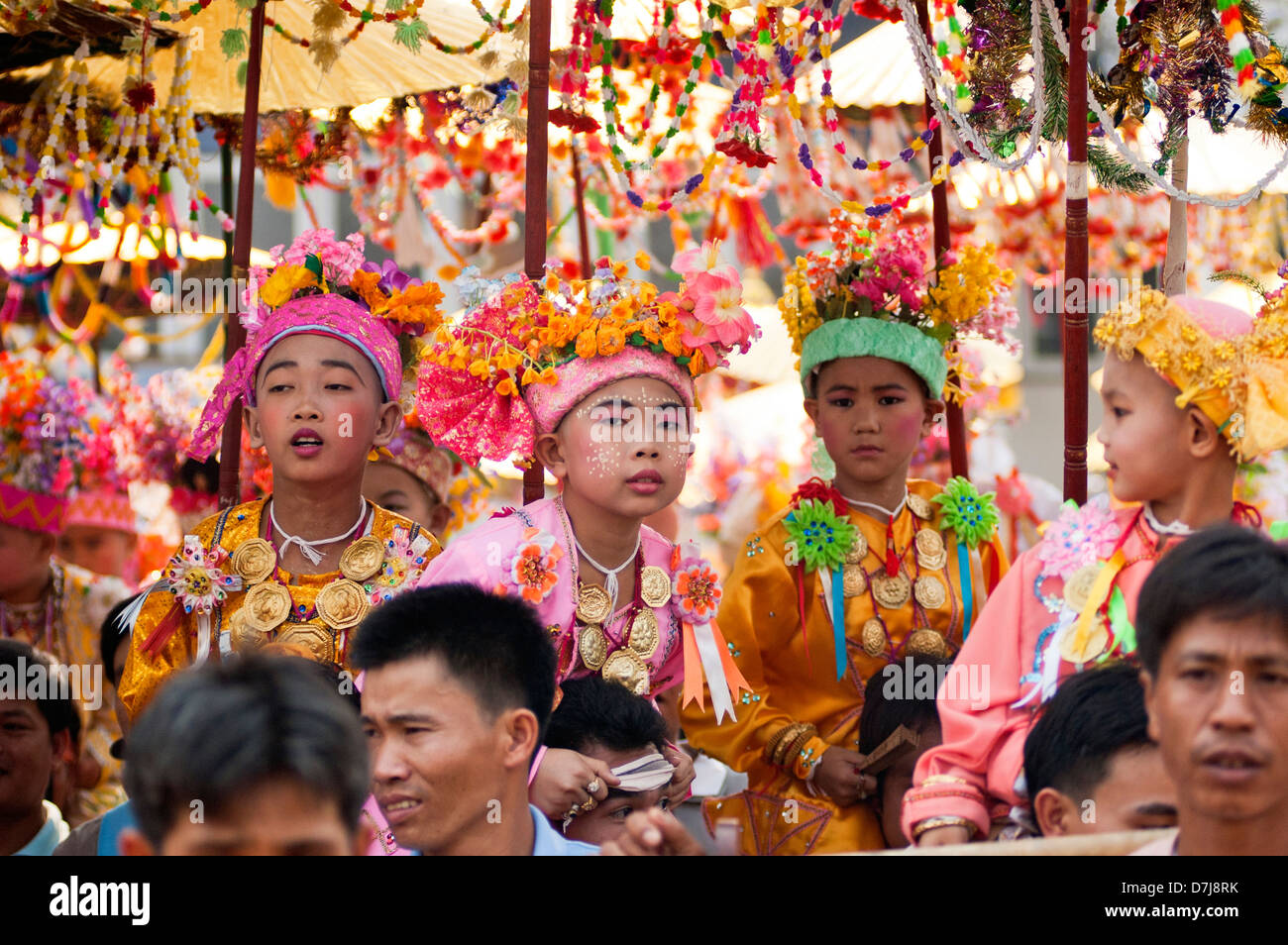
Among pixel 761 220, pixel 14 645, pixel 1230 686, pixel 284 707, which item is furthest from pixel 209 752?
pixel 761 220

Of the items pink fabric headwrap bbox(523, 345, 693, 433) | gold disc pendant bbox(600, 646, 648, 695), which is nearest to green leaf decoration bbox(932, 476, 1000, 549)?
pink fabric headwrap bbox(523, 345, 693, 433)

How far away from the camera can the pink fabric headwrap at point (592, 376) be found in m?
3.31

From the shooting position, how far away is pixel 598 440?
3.27 m

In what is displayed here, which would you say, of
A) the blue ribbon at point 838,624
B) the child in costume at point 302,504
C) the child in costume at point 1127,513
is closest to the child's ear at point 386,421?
the child in costume at point 302,504

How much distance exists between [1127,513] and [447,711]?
1.43 meters

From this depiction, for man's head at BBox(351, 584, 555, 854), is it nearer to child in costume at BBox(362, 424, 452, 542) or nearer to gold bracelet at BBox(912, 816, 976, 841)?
gold bracelet at BBox(912, 816, 976, 841)

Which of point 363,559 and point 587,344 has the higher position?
point 587,344

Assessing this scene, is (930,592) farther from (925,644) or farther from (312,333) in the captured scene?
(312,333)

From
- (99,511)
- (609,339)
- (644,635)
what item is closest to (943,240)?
(609,339)

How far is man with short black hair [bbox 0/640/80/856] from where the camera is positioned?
3230 mm

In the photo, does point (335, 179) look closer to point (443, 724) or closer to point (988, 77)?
point (988, 77)

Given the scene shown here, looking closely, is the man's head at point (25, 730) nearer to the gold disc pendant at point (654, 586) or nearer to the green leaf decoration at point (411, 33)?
the gold disc pendant at point (654, 586)

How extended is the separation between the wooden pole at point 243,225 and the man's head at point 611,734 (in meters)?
1.29

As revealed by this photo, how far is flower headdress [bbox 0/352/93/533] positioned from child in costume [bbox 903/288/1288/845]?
319 cm
